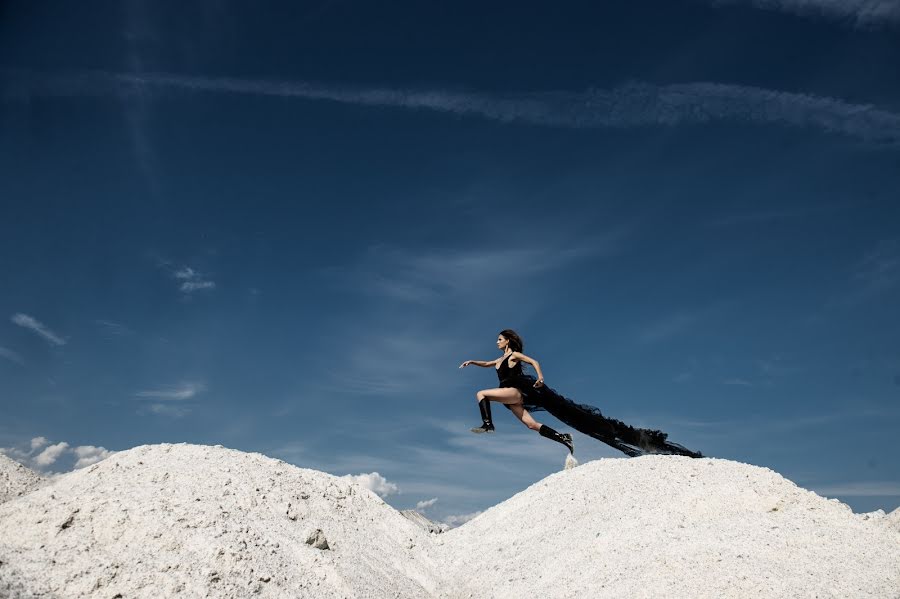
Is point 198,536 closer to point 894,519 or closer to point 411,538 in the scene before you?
point 411,538

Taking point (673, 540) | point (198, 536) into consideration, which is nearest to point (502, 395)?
point (673, 540)

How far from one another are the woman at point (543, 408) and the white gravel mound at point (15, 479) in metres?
10.6

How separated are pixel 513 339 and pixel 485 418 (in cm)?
196

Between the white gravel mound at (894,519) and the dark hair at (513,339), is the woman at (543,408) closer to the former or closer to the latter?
the dark hair at (513,339)

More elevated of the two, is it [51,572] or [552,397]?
[552,397]

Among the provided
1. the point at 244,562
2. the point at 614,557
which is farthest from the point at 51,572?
the point at 614,557

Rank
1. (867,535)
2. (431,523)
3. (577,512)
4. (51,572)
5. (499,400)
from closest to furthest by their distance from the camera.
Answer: (51,572)
(867,535)
(577,512)
(499,400)
(431,523)

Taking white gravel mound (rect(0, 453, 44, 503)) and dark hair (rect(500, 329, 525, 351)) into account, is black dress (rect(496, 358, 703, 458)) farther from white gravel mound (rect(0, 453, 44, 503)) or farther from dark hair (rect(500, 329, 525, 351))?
white gravel mound (rect(0, 453, 44, 503))

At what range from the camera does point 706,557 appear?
31.1 feet

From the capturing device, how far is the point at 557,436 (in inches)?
587

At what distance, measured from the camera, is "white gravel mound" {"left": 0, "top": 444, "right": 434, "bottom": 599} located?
7902mm

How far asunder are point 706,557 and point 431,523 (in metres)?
8.50

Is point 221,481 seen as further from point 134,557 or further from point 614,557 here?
point 614,557

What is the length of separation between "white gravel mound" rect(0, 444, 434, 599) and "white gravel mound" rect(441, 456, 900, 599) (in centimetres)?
183
